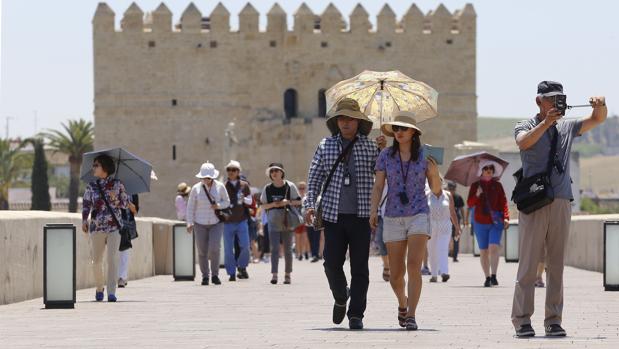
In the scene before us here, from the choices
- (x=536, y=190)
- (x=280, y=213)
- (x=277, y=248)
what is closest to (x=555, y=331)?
(x=536, y=190)

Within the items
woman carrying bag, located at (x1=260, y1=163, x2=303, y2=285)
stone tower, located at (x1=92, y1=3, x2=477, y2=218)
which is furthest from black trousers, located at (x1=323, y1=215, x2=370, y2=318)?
stone tower, located at (x1=92, y1=3, x2=477, y2=218)

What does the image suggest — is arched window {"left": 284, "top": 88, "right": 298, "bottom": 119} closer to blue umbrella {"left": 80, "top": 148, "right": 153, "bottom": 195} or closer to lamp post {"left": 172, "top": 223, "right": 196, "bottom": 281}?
lamp post {"left": 172, "top": 223, "right": 196, "bottom": 281}

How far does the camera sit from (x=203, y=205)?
18422mm

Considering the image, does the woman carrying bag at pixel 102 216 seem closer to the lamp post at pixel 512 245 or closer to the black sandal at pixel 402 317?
the black sandal at pixel 402 317

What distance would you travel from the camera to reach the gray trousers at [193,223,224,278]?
18281 millimetres

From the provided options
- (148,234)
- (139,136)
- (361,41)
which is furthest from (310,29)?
(148,234)

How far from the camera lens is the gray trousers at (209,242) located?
18281 mm

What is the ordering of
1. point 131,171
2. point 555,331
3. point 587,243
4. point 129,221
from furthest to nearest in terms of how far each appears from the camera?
point 587,243 < point 131,171 < point 129,221 < point 555,331

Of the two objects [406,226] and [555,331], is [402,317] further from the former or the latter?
Answer: [555,331]

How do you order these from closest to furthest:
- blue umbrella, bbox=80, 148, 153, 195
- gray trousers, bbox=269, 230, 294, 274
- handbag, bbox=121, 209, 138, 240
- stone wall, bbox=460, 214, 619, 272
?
handbag, bbox=121, 209, 138, 240, blue umbrella, bbox=80, 148, 153, 195, gray trousers, bbox=269, 230, 294, 274, stone wall, bbox=460, 214, 619, 272

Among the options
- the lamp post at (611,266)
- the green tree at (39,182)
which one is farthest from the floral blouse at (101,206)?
the green tree at (39,182)

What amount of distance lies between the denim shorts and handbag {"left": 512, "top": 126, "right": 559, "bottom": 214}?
2.78 ft

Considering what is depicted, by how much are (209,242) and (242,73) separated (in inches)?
1903

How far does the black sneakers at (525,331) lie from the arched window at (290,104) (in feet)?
188
